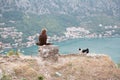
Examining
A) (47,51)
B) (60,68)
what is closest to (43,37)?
(47,51)

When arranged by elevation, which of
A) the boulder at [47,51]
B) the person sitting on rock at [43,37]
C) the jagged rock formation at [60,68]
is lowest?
the jagged rock formation at [60,68]

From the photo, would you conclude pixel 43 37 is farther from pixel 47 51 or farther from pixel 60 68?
pixel 60 68

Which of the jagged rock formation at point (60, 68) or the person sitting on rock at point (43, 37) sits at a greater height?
the person sitting on rock at point (43, 37)

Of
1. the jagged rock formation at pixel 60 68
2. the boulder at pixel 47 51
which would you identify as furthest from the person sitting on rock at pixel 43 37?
the jagged rock formation at pixel 60 68

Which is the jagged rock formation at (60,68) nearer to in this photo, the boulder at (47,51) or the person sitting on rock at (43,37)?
the boulder at (47,51)

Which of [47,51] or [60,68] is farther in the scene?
[47,51]

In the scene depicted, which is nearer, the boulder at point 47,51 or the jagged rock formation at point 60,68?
the jagged rock formation at point 60,68

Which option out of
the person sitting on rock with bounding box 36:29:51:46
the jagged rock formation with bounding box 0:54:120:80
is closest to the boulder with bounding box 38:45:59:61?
the jagged rock formation with bounding box 0:54:120:80

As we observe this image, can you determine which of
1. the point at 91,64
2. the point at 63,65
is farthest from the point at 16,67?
the point at 91,64

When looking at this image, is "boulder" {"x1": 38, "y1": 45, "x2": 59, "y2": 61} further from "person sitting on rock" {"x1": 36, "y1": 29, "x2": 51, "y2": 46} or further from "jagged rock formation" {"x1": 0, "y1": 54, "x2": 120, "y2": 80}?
"person sitting on rock" {"x1": 36, "y1": 29, "x2": 51, "y2": 46}

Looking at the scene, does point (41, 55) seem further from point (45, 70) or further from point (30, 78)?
point (30, 78)

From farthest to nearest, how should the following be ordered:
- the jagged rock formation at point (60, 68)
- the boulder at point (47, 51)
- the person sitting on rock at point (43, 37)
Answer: the person sitting on rock at point (43, 37)
the boulder at point (47, 51)
the jagged rock formation at point (60, 68)

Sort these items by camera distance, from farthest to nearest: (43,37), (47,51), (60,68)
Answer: (43,37), (47,51), (60,68)

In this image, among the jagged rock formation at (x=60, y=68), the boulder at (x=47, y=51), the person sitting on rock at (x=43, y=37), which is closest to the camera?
the jagged rock formation at (x=60, y=68)
